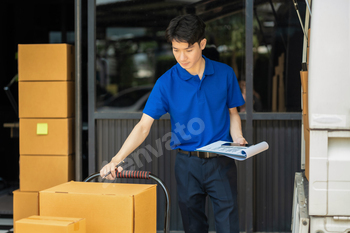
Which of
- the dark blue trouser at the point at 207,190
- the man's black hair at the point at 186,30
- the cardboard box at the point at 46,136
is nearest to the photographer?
the man's black hair at the point at 186,30

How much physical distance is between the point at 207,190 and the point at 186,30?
0.80 meters

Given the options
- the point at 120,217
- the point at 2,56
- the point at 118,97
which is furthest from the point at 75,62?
the point at 2,56

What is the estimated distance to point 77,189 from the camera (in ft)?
4.64

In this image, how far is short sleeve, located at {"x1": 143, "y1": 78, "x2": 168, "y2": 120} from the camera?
191 cm

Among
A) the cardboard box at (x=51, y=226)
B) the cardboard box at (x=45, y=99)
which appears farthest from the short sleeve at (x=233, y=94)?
the cardboard box at (x=45, y=99)

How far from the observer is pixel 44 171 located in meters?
3.01

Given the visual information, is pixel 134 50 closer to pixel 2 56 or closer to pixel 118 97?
pixel 118 97

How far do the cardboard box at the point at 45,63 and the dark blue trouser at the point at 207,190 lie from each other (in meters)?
1.52

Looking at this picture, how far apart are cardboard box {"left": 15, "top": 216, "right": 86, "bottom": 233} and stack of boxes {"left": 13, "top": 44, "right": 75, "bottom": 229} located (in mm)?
1853

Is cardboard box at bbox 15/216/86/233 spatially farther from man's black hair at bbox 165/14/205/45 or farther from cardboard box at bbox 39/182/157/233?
man's black hair at bbox 165/14/205/45

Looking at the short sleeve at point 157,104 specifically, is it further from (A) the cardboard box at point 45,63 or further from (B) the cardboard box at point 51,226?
(A) the cardboard box at point 45,63

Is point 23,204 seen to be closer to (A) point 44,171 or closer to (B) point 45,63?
(A) point 44,171

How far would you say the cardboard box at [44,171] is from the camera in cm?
299

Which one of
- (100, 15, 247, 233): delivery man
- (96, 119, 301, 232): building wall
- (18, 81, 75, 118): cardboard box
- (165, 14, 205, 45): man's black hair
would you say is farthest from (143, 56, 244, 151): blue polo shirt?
(18, 81, 75, 118): cardboard box
